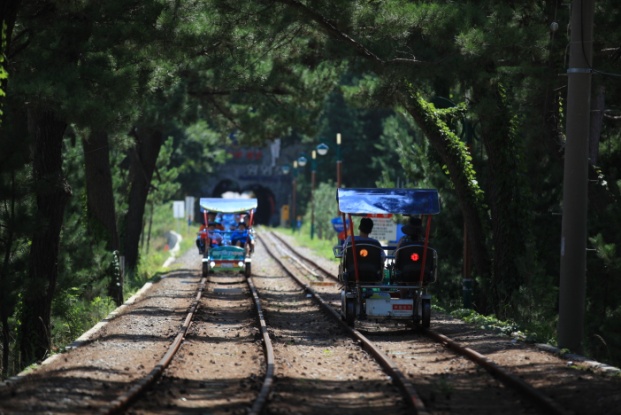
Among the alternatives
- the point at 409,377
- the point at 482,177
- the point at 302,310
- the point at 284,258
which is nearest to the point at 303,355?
the point at 409,377

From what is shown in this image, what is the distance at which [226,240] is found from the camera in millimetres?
36375

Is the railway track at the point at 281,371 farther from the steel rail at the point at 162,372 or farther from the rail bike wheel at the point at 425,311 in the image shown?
the rail bike wheel at the point at 425,311

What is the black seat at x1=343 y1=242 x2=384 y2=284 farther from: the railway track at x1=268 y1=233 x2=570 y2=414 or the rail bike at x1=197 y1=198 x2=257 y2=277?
the rail bike at x1=197 y1=198 x2=257 y2=277

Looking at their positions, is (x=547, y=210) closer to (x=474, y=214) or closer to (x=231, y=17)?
(x=474, y=214)


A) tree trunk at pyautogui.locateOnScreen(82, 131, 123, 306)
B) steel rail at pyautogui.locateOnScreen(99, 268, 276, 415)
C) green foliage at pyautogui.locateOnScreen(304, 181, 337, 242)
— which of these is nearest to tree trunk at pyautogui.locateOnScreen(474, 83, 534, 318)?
steel rail at pyautogui.locateOnScreen(99, 268, 276, 415)

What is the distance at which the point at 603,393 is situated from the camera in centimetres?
1212

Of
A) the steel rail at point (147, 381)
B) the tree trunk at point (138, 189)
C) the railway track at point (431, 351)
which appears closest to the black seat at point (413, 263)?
the railway track at point (431, 351)

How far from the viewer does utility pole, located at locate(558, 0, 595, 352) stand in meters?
15.9

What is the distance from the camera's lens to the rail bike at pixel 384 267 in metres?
19.0

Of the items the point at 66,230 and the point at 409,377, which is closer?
the point at 409,377

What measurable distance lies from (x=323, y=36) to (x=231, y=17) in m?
3.40

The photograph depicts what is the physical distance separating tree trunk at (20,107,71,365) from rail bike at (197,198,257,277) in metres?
13.4

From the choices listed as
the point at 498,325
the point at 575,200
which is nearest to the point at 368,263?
the point at 498,325

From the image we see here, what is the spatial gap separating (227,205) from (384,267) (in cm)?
1749
